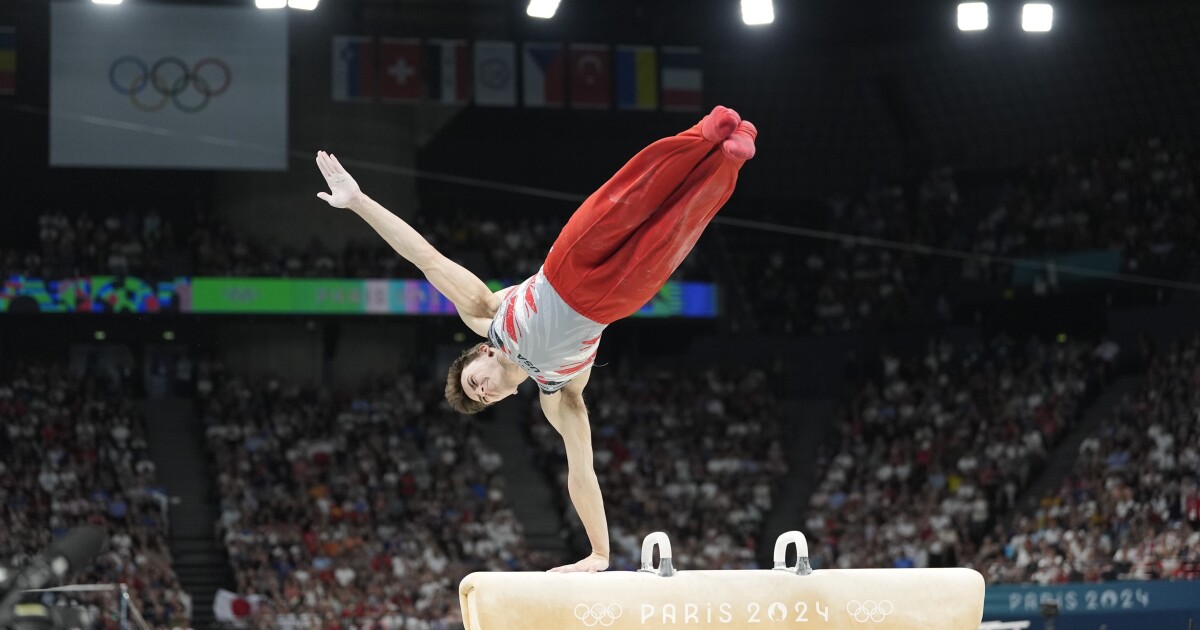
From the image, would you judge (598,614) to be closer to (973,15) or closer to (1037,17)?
(973,15)

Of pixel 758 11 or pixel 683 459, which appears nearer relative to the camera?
pixel 758 11

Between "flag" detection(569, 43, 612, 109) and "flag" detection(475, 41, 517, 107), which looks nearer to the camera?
"flag" detection(475, 41, 517, 107)

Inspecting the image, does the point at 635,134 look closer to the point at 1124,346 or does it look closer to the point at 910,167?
the point at 910,167

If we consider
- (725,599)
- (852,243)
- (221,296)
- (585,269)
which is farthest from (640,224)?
(852,243)

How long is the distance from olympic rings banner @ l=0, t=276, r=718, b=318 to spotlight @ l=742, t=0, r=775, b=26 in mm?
9053

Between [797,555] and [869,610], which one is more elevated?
[797,555]

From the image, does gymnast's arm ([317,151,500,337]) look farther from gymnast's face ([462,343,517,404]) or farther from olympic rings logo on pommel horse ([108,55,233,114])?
olympic rings logo on pommel horse ([108,55,233,114])

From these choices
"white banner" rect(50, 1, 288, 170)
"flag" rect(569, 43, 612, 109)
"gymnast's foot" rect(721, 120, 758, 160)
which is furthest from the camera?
"flag" rect(569, 43, 612, 109)

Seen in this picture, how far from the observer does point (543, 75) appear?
77.4ft

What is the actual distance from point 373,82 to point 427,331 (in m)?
5.18

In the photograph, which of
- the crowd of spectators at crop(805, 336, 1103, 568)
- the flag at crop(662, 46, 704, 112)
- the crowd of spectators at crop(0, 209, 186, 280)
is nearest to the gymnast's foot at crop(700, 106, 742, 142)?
the crowd of spectators at crop(805, 336, 1103, 568)

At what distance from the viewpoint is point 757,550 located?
19.9 metres

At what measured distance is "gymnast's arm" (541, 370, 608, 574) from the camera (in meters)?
5.28

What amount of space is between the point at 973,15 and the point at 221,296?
520 inches
